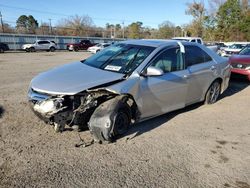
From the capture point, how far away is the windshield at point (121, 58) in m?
4.57

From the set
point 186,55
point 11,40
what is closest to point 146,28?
point 11,40

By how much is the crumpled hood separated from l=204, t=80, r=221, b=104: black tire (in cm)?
293

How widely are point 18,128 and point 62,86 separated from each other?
132 cm

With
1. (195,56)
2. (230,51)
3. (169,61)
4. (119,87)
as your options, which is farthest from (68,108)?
(230,51)

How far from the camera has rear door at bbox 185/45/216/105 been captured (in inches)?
213

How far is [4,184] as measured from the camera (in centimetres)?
298

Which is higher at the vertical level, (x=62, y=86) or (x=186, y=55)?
(x=186, y=55)

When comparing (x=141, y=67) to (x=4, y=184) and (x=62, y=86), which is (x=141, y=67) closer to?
(x=62, y=86)

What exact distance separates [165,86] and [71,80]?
1.75m

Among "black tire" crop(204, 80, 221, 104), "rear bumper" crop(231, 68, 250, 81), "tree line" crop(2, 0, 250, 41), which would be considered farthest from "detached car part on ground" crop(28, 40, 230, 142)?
"tree line" crop(2, 0, 250, 41)

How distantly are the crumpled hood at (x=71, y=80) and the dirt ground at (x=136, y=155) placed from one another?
33.6 inches

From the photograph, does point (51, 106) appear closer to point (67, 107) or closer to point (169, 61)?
point (67, 107)

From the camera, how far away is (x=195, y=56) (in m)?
5.73

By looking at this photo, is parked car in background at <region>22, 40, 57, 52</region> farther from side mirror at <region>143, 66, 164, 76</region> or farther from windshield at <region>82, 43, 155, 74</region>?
side mirror at <region>143, 66, 164, 76</region>
